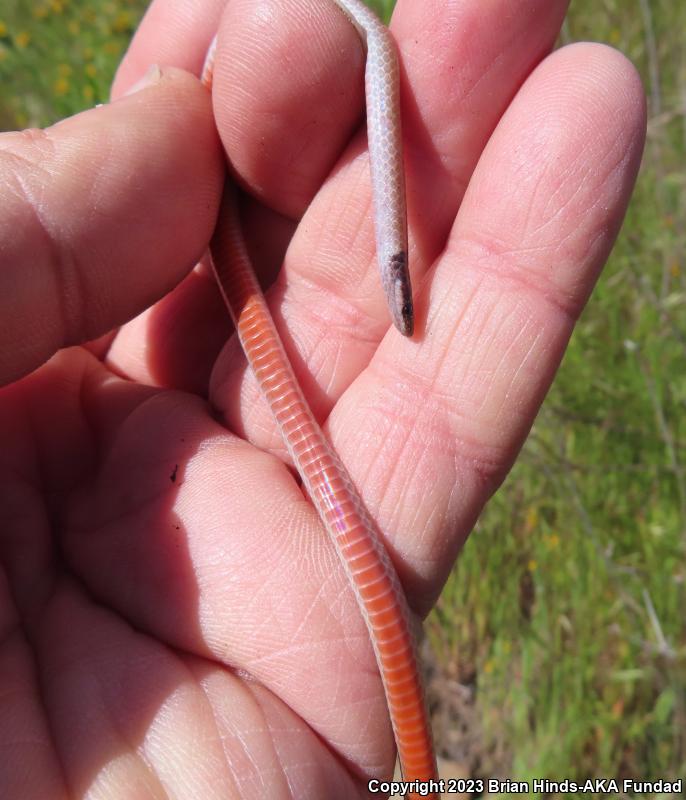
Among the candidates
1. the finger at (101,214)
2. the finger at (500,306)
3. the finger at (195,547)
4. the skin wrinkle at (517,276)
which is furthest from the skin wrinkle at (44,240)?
the skin wrinkle at (517,276)

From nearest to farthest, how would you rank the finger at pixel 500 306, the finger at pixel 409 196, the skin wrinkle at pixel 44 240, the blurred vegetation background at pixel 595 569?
the skin wrinkle at pixel 44 240
the finger at pixel 500 306
the finger at pixel 409 196
the blurred vegetation background at pixel 595 569

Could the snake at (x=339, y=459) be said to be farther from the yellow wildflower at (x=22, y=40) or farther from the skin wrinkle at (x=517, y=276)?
the yellow wildflower at (x=22, y=40)

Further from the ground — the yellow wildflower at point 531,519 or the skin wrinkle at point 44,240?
the skin wrinkle at point 44,240

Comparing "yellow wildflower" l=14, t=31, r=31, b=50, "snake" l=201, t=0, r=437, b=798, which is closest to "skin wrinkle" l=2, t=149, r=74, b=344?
"snake" l=201, t=0, r=437, b=798

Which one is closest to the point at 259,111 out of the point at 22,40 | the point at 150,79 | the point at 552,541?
the point at 150,79

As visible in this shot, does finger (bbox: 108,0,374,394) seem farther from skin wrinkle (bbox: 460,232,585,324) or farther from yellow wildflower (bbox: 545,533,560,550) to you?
yellow wildflower (bbox: 545,533,560,550)

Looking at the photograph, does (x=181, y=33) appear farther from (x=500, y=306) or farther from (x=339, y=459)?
(x=339, y=459)

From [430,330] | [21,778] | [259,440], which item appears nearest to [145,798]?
[21,778]
